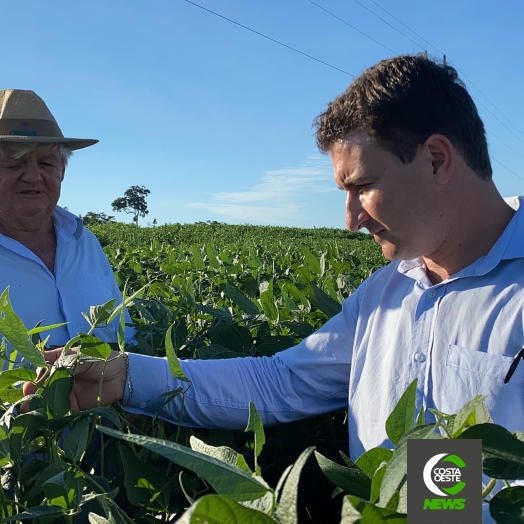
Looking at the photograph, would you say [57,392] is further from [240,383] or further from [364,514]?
[240,383]

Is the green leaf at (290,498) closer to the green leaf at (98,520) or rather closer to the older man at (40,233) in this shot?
the green leaf at (98,520)

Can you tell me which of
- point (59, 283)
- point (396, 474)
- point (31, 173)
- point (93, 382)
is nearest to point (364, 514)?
point (396, 474)

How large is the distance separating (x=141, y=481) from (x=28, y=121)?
83.6 inches

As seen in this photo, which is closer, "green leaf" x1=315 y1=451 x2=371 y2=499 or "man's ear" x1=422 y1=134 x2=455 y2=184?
"green leaf" x1=315 y1=451 x2=371 y2=499

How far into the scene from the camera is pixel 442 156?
62.6 inches

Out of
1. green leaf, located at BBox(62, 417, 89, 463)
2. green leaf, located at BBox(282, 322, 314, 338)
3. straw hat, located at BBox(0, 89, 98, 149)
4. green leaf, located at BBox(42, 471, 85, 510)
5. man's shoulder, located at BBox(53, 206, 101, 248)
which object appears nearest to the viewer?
green leaf, located at BBox(42, 471, 85, 510)

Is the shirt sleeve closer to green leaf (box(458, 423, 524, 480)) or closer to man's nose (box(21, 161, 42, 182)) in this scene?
green leaf (box(458, 423, 524, 480))

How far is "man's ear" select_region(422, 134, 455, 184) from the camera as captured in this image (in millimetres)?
1581

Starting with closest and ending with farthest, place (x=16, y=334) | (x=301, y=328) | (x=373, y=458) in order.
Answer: (x=373, y=458), (x=16, y=334), (x=301, y=328)

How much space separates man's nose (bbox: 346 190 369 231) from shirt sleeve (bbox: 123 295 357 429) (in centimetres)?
28

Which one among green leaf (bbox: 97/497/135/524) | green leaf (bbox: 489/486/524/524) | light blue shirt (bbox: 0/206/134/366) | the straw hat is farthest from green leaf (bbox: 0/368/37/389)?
the straw hat

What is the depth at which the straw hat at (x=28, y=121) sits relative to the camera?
2.62m

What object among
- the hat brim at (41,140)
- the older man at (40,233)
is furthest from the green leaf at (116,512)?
the hat brim at (41,140)

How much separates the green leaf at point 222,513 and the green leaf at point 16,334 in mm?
541
